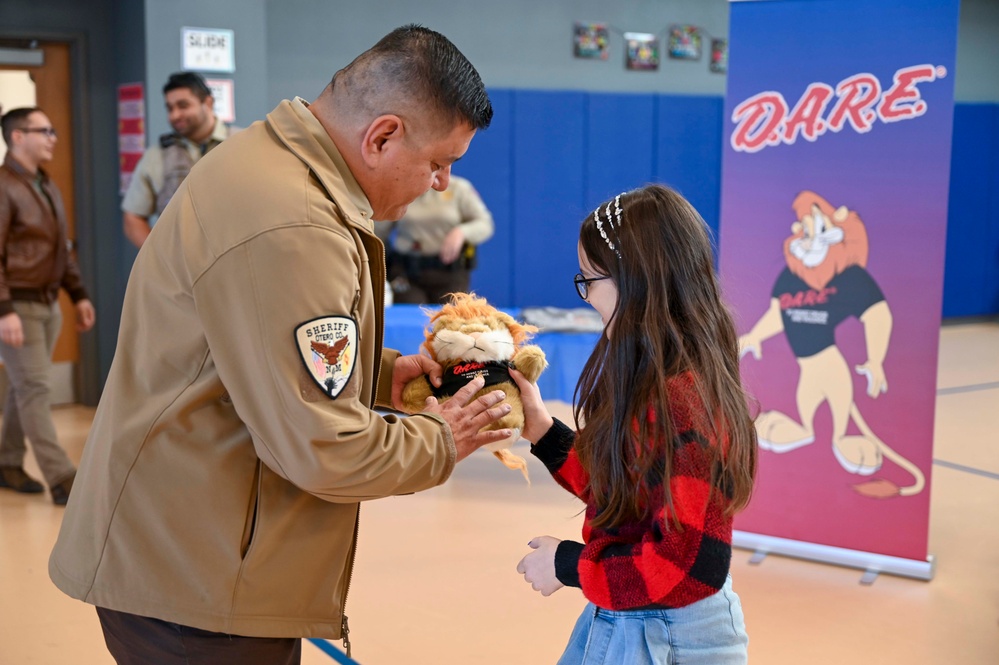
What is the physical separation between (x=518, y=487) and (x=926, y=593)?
204 centimetres

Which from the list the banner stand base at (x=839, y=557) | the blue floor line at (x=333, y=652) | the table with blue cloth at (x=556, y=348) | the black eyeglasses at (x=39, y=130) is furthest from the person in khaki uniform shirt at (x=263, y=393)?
the black eyeglasses at (x=39, y=130)

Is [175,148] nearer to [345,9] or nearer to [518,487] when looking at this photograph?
[518,487]

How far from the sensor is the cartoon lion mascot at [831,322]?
3.77 meters

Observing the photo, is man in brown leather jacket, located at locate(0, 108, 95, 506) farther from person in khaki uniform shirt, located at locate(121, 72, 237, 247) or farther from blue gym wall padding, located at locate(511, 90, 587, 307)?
blue gym wall padding, located at locate(511, 90, 587, 307)

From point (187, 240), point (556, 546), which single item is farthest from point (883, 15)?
point (187, 240)

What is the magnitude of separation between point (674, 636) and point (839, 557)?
2.54 metres

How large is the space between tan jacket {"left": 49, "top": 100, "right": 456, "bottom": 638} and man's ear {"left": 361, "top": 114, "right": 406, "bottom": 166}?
5cm

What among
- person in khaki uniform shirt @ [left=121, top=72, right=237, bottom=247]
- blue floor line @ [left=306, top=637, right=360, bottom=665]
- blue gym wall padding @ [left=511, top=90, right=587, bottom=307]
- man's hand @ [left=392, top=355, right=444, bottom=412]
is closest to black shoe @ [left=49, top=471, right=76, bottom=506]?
person in khaki uniform shirt @ [left=121, top=72, right=237, bottom=247]

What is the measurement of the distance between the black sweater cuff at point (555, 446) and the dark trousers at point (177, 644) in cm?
66

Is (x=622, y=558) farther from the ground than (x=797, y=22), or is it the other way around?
(x=797, y=22)

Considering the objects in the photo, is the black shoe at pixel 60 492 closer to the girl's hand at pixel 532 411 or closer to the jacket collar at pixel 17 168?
the jacket collar at pixel 17 168

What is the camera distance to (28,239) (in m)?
4.68

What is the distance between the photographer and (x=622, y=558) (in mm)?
1646

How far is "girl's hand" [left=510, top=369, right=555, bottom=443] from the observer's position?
2.03m
